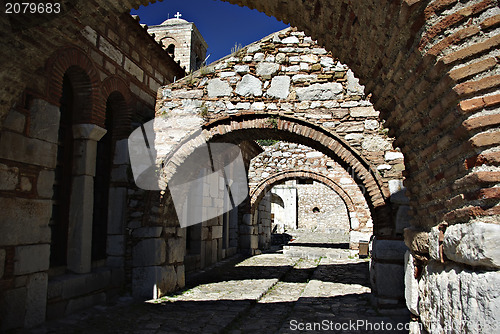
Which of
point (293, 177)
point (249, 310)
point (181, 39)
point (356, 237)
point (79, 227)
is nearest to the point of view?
point (79, 227)

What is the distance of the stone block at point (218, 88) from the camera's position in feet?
19.8

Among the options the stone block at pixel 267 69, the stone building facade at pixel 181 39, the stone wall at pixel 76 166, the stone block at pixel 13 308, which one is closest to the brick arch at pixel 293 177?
the stone building facade at pixel 181 39

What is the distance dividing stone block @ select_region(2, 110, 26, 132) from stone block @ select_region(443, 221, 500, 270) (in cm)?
389

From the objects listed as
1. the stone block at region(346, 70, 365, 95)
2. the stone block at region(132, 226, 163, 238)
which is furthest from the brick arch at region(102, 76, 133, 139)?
the stone block at region(346, 70, 365, 95)

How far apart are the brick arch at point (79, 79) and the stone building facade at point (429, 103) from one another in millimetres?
538

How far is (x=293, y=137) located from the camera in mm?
6152

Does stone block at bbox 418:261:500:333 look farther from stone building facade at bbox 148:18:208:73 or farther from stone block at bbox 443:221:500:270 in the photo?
stone building facade at bbox 148:18:208:73

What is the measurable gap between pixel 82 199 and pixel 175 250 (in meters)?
1.95

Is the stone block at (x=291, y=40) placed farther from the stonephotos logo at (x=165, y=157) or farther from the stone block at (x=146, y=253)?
the stone block at (x=146, y=253)

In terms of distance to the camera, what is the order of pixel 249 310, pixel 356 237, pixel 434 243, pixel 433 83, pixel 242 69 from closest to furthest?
pixel 433 83
pixel 434 243
pixel 249 310
pixel 242 69
pixel 356 237

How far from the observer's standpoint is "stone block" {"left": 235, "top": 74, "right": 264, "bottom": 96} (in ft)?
19.6

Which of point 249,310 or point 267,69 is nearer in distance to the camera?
point 249,310

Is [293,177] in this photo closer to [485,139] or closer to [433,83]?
[433,83]

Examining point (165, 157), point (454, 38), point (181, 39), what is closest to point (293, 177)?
point (181, 39)
